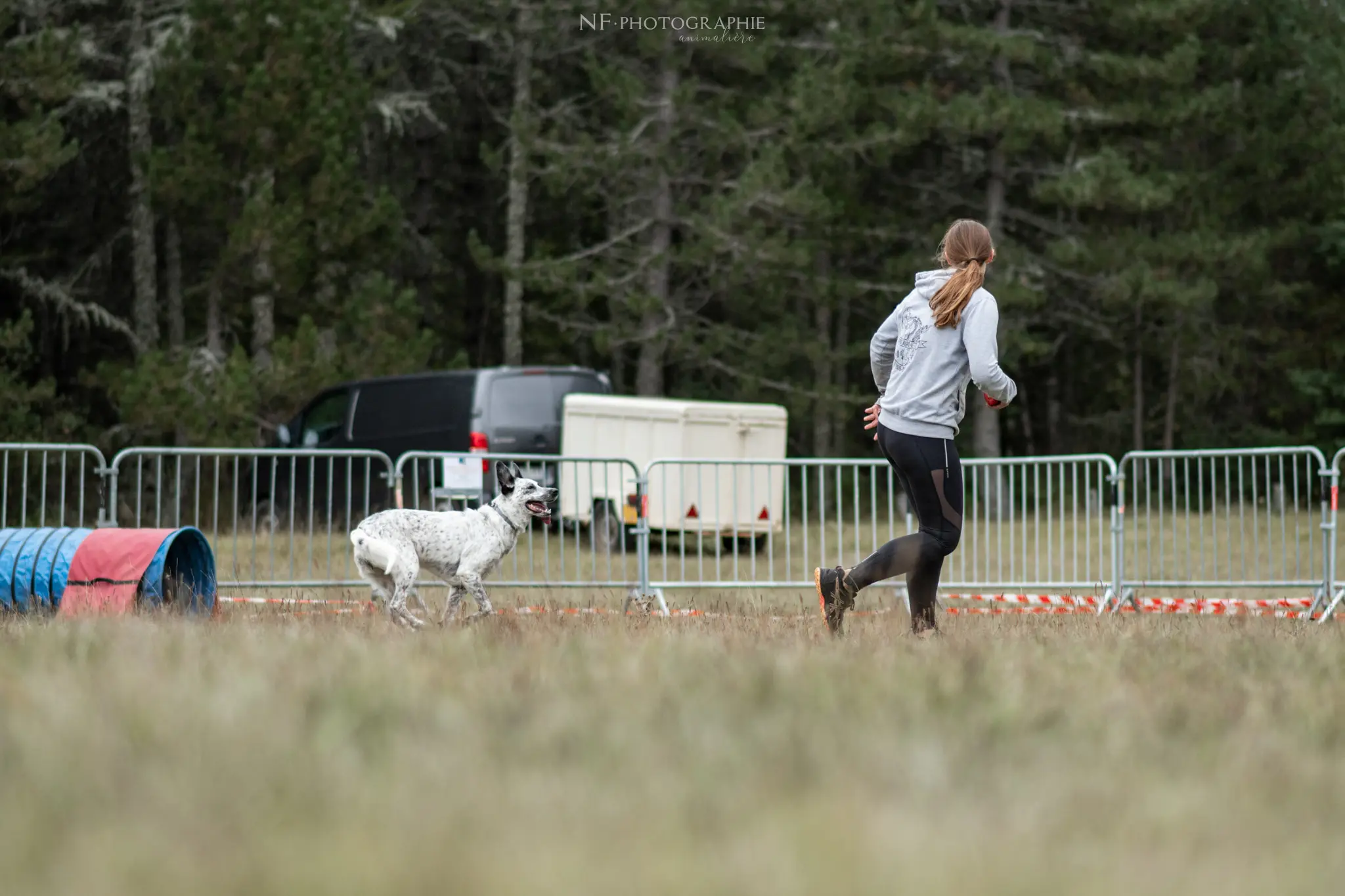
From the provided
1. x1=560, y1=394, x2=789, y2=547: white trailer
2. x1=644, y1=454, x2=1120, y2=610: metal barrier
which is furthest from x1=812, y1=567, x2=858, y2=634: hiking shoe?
x1=560, y1=394, x2=789, y2=547: white trailer

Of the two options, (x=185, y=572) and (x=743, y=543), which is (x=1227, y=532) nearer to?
(x=743, y=543)

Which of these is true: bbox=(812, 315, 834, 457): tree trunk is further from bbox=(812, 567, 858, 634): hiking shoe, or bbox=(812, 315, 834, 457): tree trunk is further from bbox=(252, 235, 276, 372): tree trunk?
bbox=(812, 567, 858, 634): hiking shoe

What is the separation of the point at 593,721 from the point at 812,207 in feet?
70.5

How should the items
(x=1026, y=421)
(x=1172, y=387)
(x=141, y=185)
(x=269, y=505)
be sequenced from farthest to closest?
(x=1026, y=421) → (x=1172, y=387) → (x=141, y=185) → (x=269, y=505)

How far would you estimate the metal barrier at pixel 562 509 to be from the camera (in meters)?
12.6

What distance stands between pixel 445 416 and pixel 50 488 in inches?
193

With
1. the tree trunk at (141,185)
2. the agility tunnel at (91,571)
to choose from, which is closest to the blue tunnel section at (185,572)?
the agility tunnel at (91,571)

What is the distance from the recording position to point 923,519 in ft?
24.4

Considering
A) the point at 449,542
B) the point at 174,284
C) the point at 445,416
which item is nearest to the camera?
the point at 449,542

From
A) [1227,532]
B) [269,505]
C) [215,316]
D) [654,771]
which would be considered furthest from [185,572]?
[215,316]

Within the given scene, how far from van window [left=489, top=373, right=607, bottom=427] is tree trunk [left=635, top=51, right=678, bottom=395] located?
6858 millimetres

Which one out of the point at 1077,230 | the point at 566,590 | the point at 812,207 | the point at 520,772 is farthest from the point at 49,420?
the point at 520,772

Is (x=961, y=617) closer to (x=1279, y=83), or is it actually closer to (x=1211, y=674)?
(x=1211, y=674)

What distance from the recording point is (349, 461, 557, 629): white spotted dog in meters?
8.92
